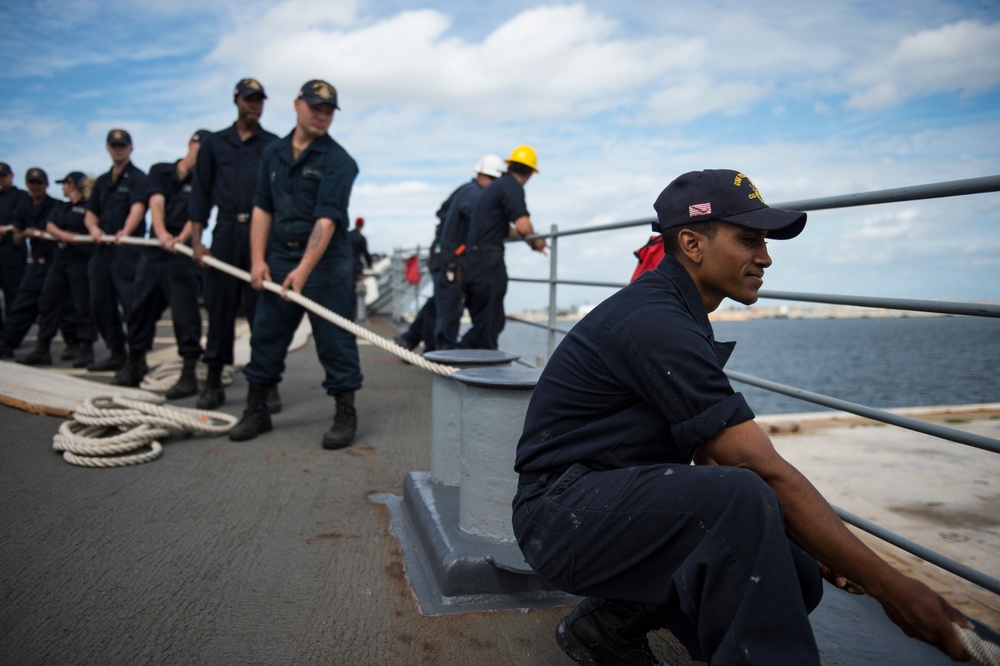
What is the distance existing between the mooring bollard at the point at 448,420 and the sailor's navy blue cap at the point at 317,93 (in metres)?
1.83

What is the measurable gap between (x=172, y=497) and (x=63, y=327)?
20.8 ft

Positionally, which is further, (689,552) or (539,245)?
(539,245)

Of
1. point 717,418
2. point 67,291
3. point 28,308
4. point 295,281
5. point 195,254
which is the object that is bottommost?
point 28,308

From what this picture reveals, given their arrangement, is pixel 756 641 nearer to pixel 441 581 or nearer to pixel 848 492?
Result: pixel 441 581

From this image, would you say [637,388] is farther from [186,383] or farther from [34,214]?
[34,214]

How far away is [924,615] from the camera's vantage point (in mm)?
1369

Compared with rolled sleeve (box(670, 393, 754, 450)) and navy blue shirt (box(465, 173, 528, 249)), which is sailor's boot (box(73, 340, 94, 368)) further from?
rolled sleeve (box(670, 393, 754, 450))

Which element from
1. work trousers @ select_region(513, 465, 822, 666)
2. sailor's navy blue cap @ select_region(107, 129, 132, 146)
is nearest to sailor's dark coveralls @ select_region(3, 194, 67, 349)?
sailor's navy blue cap @ select_region(107, 129, 132, 146)

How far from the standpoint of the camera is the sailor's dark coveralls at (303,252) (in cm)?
413

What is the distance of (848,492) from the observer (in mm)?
4422

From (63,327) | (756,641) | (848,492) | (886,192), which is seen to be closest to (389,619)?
(756,641)

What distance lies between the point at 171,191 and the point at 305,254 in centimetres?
254

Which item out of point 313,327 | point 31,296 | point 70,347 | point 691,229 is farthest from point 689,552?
point 70,347

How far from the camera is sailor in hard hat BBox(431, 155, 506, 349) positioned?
6016 millimetres
